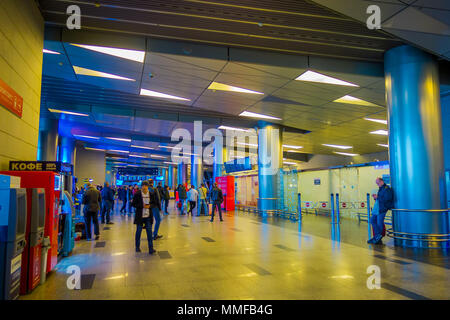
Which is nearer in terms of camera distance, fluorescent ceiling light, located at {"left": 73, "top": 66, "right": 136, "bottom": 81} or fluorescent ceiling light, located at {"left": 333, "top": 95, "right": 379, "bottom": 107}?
fluorescent ceiling light, located at {"left": 73, "top": 66, "right": 136, "bottom": 81}

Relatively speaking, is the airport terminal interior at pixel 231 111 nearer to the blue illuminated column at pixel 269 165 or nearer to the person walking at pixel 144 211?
the person walking at pixel 144 211

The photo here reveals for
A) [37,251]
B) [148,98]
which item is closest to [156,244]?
[37,251]

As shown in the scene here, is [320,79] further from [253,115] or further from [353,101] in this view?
[253,115]

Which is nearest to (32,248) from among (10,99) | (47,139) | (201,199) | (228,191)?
(10,99)

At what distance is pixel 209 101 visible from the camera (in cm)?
1259

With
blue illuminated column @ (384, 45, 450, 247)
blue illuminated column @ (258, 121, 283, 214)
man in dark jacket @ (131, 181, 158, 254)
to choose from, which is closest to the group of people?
blue illuminated column @ (258, 121, 283, 214)

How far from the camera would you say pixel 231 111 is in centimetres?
1410

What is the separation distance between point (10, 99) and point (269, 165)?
1240cm

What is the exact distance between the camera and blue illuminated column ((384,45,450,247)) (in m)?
7.43

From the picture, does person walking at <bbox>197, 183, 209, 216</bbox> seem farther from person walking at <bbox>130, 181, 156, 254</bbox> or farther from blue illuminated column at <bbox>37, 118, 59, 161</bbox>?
person walking at <bbox>130, 181, 156, 254</bbox>

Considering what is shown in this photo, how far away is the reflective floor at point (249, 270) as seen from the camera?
4.21m

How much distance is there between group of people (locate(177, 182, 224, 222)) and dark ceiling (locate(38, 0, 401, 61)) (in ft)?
22.8

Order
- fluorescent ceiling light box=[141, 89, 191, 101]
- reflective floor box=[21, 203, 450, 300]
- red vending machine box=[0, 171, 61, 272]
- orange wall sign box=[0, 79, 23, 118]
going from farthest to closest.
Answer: fluorescent ceiling light box=[141, 89, 191, 101]
red vending machine box=[0, 171, 61, 272]
orange wall sign box=[0, 79, 23, 118]
reflective floor box=[21, 203, 450, 300]
